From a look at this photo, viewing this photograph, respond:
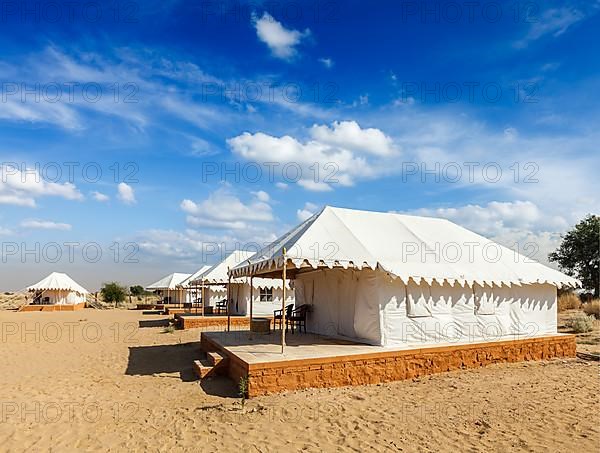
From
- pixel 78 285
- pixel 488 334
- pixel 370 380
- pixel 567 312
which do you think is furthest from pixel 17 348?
pixel 78 285

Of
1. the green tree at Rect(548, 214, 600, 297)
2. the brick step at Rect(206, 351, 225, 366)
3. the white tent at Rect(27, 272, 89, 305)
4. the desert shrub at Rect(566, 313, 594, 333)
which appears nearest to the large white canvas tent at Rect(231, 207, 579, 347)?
the brick step at Rect(206, 351, 225, 366)

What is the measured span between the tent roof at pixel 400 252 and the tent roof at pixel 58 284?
30.7 metres

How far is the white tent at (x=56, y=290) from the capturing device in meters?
36.0

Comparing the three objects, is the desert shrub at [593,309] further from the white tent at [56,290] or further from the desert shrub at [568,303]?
the white tent at [56,290]

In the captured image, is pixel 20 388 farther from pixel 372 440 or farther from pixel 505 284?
pixel 505 284

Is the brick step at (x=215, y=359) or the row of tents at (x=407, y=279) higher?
the row of tents at (x=407, y=279)

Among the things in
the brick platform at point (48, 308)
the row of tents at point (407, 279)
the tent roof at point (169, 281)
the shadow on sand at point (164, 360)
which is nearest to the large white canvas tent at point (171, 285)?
the tent roof at point (169, 281)

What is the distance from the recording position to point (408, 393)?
7637mm

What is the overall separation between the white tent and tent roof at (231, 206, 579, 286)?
3085cm

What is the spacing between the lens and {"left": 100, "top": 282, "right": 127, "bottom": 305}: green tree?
46.7 m

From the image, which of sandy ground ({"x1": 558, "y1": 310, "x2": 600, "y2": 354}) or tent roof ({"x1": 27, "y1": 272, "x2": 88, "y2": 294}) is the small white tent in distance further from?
sandy ground ({"x1": 558, "y1": 310, "x2": 600, "y2": 354})

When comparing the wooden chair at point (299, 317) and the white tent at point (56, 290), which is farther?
the white tent at point (56, 290)

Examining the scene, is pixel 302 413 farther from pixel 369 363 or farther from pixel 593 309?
pixel 593 309

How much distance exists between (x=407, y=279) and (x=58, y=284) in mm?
35218
